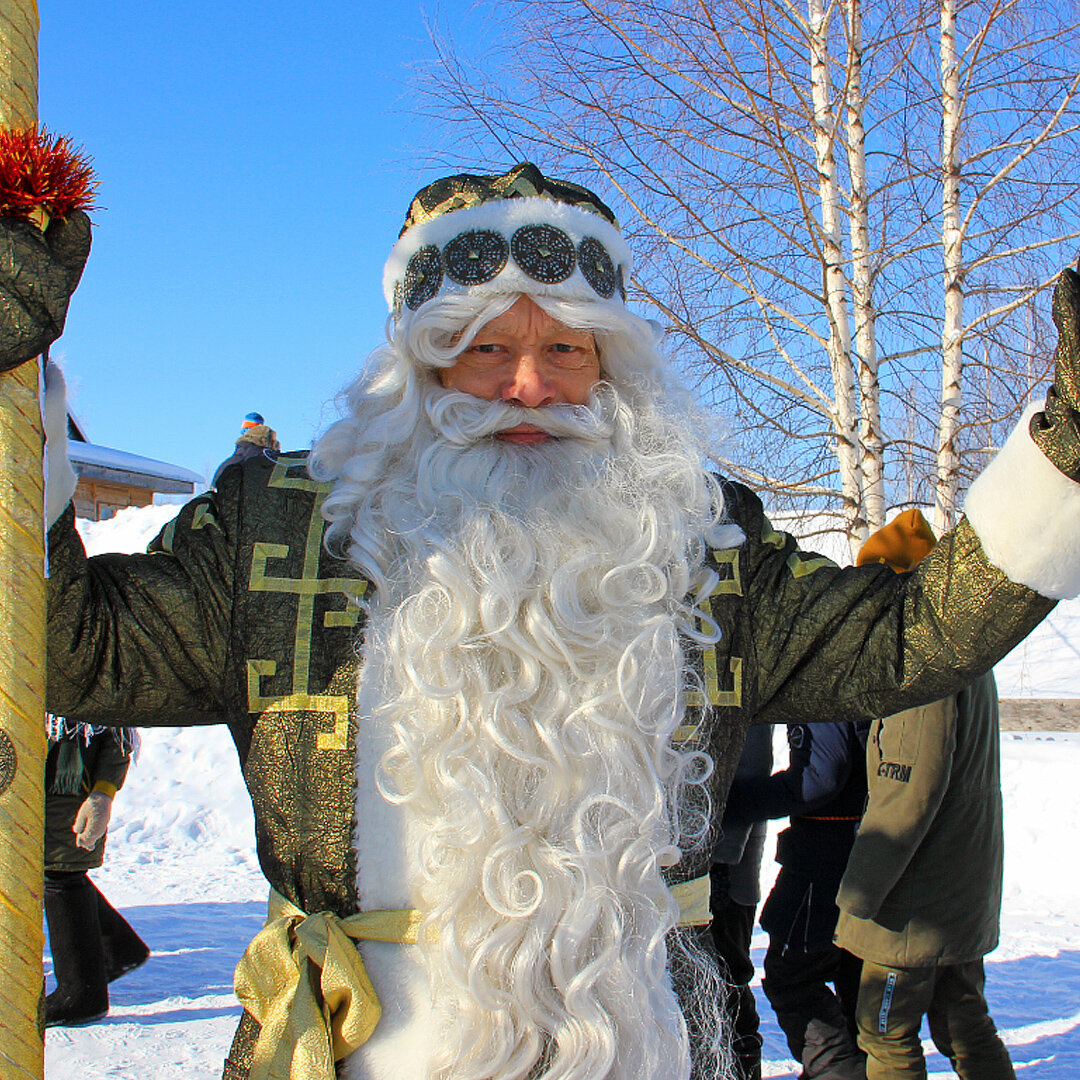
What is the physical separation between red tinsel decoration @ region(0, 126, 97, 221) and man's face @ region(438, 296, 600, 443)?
2.61 ft

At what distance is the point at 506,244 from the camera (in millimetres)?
1931

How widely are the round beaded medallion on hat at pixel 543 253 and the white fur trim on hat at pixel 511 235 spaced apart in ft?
0.03

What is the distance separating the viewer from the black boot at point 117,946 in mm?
4152

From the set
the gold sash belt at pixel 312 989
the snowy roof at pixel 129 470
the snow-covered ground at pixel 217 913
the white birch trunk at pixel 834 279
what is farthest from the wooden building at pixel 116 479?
the gold sash belt at pixel 312 989

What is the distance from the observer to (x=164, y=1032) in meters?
3.75

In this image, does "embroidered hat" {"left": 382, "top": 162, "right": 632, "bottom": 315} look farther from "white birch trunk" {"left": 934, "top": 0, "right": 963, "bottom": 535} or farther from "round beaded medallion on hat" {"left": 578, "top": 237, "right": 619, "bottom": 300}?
"white birch trunk" {"left": 934, "top": 0, "right": 963, "bottom": 535}

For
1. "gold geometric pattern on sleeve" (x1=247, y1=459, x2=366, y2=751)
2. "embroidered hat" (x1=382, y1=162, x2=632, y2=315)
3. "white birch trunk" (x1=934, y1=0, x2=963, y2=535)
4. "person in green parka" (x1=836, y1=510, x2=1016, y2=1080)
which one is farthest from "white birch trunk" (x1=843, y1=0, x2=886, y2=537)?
"gold geometric pattern on sleeve" (x1=247, y1=459, x2=366, y2=751)

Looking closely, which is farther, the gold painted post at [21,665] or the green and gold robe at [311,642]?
the green and gold robe at [311,642]

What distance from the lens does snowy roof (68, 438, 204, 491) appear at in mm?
19656

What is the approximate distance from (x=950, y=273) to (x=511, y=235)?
20.2 ft

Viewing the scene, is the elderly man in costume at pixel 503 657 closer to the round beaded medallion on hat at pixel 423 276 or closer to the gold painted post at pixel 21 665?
the round beaded medallion on hat at pixel 423 276

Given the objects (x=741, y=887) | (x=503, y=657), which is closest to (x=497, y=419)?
(x=503, y=657)

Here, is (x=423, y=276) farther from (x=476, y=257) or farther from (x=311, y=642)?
(x=311, y=642)

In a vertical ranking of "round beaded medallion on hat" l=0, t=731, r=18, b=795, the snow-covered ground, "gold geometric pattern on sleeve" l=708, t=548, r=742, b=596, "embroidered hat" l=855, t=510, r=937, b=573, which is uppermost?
"embroidered hat" l=855, t=510, r=937, b=573
